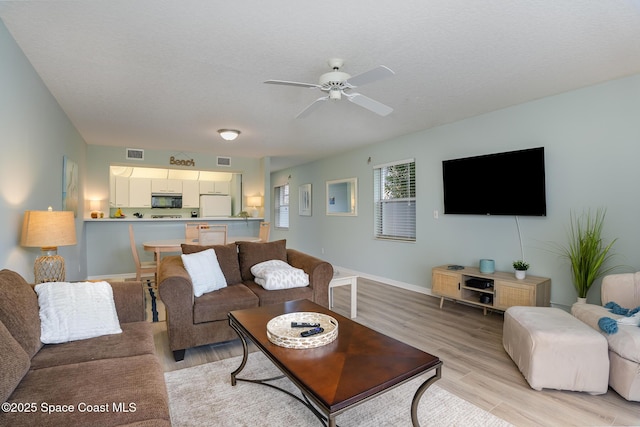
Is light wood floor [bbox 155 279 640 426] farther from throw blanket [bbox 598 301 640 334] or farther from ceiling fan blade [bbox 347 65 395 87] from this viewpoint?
ceiling fan blade [bbox 347 65 395 87]

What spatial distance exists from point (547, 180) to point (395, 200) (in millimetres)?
2279

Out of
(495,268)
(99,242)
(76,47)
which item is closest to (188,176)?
(99,242)

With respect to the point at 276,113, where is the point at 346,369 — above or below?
below

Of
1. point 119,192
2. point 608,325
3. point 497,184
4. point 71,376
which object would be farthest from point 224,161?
point 608,325

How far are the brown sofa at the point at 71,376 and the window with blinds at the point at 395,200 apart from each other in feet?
13.7

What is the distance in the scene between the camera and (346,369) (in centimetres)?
148

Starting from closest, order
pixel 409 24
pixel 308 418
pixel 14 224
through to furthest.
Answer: pixel 308 418 < pixel 409 24 < pixel 14 224

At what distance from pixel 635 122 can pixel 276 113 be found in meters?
3.65

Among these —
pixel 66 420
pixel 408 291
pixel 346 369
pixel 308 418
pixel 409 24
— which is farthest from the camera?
pixel 408 291

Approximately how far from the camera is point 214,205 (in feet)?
26.7

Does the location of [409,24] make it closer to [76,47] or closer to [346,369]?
[346,369]

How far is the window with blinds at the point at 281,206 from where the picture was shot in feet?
30.0

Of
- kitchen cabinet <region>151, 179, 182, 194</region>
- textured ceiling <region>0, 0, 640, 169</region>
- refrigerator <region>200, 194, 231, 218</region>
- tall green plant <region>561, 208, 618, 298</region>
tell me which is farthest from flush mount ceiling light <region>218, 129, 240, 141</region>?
tall green plant <region>561, 208, 618, 298</region>

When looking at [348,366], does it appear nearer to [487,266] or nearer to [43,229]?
[43,229]
